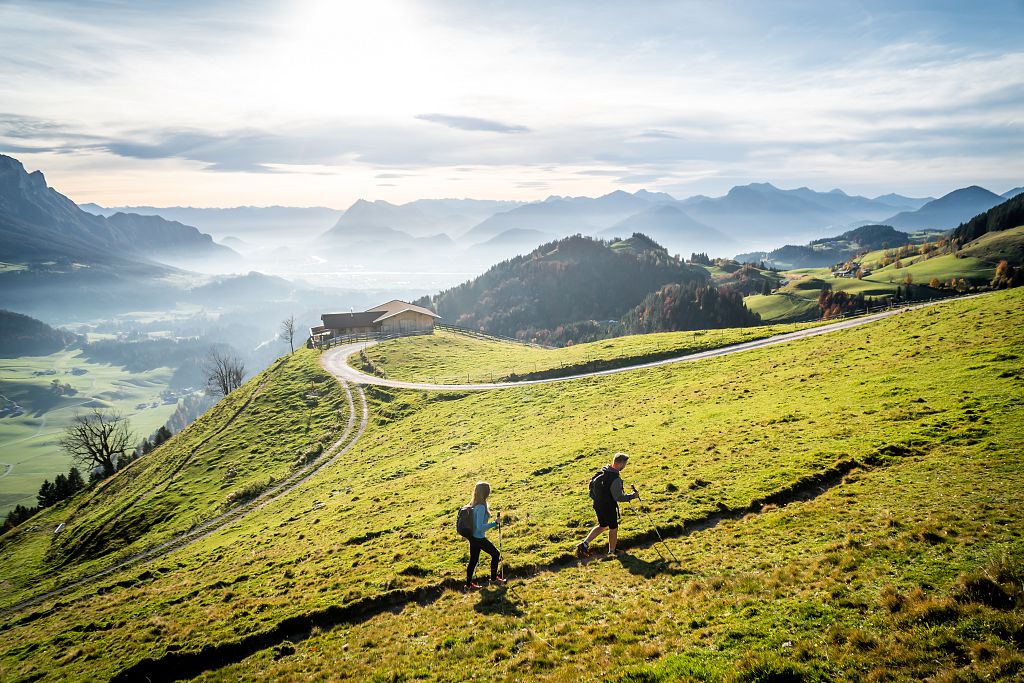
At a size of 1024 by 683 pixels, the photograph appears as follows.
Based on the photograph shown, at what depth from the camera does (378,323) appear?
114 m

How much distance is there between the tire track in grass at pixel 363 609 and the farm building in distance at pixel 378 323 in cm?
9777

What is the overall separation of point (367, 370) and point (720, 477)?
2535 inches

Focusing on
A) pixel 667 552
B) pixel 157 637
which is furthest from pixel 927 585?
pixel 157 637

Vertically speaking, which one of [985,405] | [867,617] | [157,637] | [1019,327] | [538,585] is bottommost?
[157,637]

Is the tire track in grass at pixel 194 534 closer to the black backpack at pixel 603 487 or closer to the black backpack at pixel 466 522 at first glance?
the black backpack at pixel 466 522

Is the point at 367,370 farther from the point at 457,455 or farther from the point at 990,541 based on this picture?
the point at 990,541

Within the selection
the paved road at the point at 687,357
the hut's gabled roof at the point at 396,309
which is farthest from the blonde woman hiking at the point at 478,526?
the hut's gabled roof at the point at 396,309

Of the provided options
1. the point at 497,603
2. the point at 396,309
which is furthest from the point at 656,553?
the point at 396,309

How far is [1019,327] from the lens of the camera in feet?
100

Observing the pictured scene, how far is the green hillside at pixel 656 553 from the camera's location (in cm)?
1051

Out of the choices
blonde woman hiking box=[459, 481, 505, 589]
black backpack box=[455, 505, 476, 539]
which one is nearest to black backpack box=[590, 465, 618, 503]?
blonde woman hiking box=[459, 481, 505, 589]

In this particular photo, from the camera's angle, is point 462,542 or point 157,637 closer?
point 157,637

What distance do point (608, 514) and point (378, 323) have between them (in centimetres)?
10452

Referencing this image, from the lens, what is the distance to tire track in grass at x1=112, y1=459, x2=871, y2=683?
1518cm
